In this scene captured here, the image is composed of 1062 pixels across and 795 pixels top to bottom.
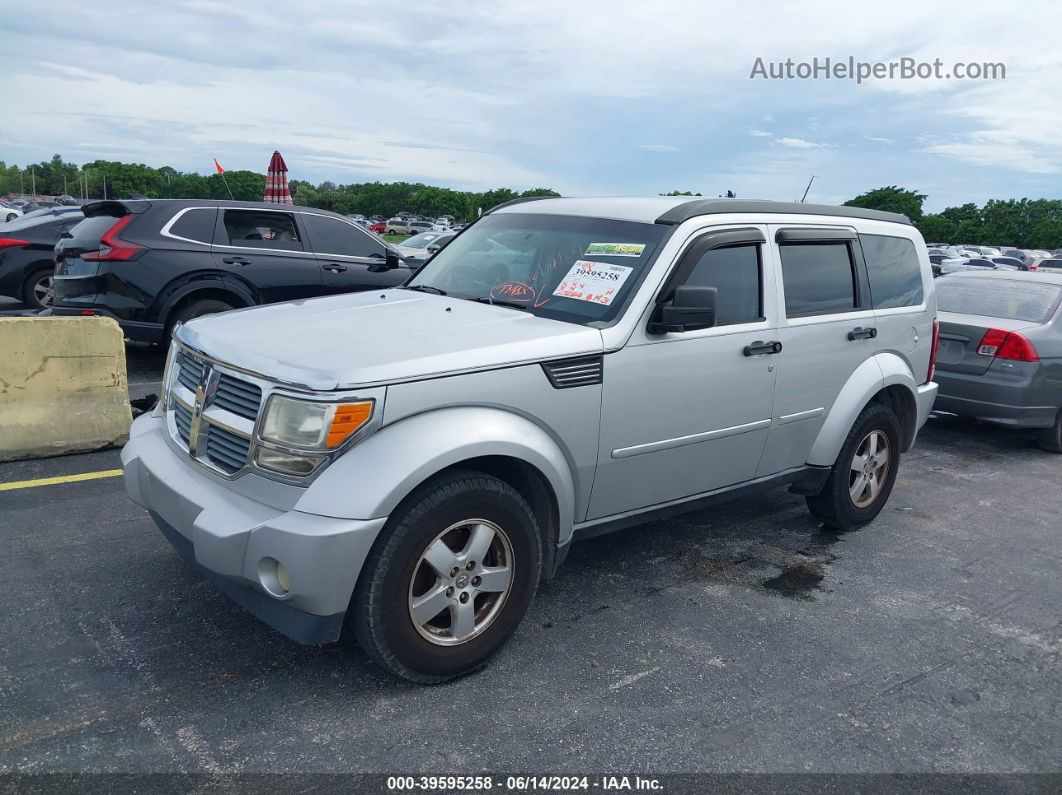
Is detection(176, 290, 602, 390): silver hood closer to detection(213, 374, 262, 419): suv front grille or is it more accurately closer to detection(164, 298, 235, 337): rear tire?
detection(213, 374, 262, 419): suv front grille

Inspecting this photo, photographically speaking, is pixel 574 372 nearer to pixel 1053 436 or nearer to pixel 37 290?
pixel 1053 436

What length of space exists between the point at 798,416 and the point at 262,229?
21.3 feet

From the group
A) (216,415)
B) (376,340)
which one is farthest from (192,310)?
(376,340)

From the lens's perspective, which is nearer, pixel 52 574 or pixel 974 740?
pixel 974 740

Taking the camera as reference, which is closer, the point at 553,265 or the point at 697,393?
the point at 697,393

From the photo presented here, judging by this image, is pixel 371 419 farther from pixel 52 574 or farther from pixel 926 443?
pixel 926 443

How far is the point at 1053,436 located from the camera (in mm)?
7668

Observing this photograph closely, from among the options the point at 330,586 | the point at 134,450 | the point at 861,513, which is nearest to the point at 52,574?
the point at 134,450

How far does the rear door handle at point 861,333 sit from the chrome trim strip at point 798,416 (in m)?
0.48

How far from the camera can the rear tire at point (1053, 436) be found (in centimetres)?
765

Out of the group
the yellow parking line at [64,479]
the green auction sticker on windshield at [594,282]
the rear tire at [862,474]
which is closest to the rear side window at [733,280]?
the green auction sticker on windshield at [594,282]

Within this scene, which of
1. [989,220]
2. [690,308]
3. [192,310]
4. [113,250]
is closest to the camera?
[690,308]

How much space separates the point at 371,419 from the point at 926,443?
639 cm

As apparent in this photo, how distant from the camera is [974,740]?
3146mm
